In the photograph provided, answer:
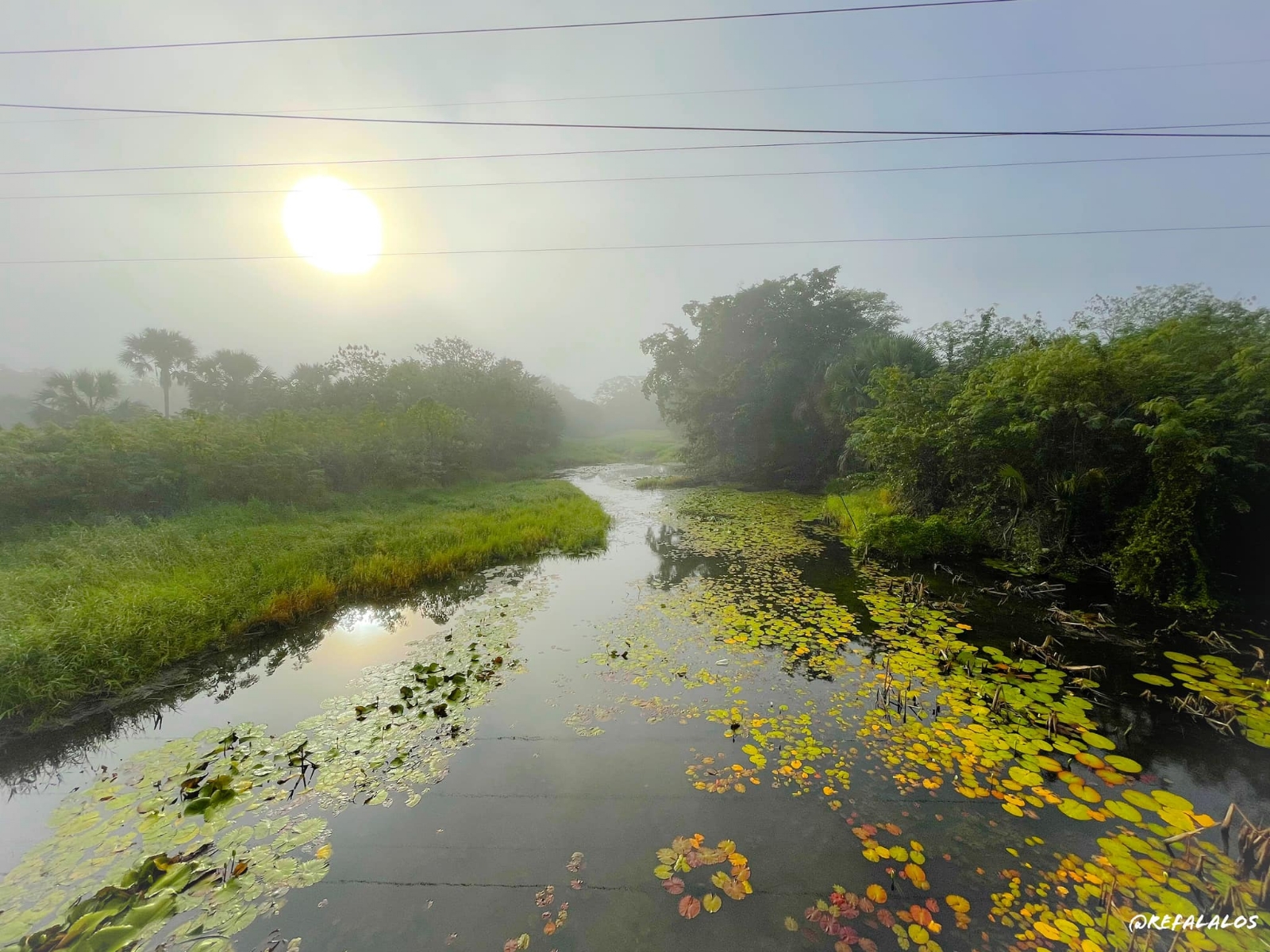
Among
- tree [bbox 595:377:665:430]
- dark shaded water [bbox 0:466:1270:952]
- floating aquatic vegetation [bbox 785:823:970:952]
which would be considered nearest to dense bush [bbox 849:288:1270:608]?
dark shaded water [bbox 0:466:1270:952]

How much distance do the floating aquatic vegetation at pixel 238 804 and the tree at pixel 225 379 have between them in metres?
33.7

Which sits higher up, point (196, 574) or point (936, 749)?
point (196, 574)

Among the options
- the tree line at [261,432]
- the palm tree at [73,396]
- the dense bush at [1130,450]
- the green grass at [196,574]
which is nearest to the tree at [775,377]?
the dense bush at [1130,450]

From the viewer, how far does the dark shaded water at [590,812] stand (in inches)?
96.7

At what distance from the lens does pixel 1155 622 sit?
566 cm

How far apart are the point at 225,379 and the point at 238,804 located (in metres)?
41.0

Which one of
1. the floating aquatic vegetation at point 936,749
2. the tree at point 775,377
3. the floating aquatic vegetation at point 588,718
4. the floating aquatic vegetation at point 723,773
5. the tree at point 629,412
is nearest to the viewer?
the floating aquatic vegetation at point 936,749

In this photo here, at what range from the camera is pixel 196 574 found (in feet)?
22.4

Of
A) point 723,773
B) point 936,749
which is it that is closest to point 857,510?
point 936,749

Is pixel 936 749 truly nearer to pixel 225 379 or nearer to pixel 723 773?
pixel 723 773

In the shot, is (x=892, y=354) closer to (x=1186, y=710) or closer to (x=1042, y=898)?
(x=1186, y=710)

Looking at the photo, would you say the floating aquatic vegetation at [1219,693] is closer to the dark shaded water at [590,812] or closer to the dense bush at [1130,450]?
the dark shaded water at [590,812]

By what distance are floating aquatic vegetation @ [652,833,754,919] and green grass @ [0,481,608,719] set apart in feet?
19.2

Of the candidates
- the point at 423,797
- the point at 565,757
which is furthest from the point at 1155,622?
the point at 423,797
